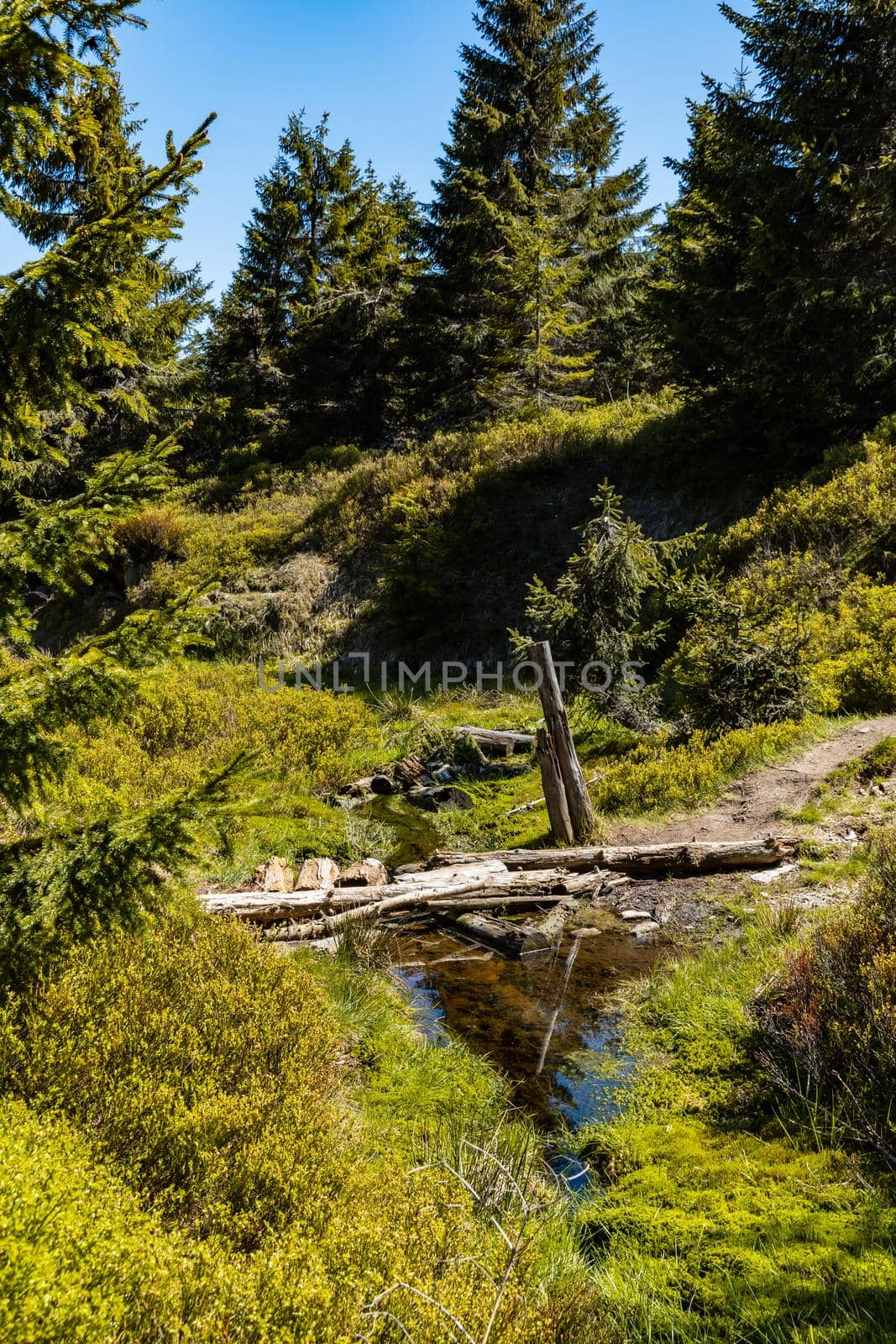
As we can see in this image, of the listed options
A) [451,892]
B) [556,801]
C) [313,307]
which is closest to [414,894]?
[451,892]

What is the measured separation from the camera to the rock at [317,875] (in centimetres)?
682

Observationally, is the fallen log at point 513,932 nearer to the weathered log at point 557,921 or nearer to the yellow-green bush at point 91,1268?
the weathered log at point 557,921

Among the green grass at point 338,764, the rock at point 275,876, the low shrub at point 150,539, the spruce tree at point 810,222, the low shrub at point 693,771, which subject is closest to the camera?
the rock at point 275,876

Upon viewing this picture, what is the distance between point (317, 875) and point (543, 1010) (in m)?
2.82

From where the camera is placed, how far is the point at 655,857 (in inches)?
280

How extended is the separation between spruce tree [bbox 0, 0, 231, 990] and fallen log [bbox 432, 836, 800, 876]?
16.0ft

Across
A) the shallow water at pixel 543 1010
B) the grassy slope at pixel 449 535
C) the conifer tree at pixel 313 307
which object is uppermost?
the conifer tree at pixel 313 307

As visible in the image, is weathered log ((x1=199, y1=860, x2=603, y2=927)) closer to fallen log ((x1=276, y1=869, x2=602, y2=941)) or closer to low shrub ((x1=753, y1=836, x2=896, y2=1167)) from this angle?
fallen log ((x1=276, y1=869, x2=602, y2=941))

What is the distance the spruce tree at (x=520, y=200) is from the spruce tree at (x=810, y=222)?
8955 mm

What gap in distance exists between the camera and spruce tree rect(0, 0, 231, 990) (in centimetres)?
287

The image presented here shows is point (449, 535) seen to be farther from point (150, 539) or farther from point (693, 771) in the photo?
point (150, 539)

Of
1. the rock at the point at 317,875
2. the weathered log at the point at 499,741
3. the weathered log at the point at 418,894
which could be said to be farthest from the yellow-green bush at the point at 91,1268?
the weathered log at the point at 499,741

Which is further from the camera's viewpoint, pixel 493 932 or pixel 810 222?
pixel 810 222

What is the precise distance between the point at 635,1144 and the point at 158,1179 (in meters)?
2.40
